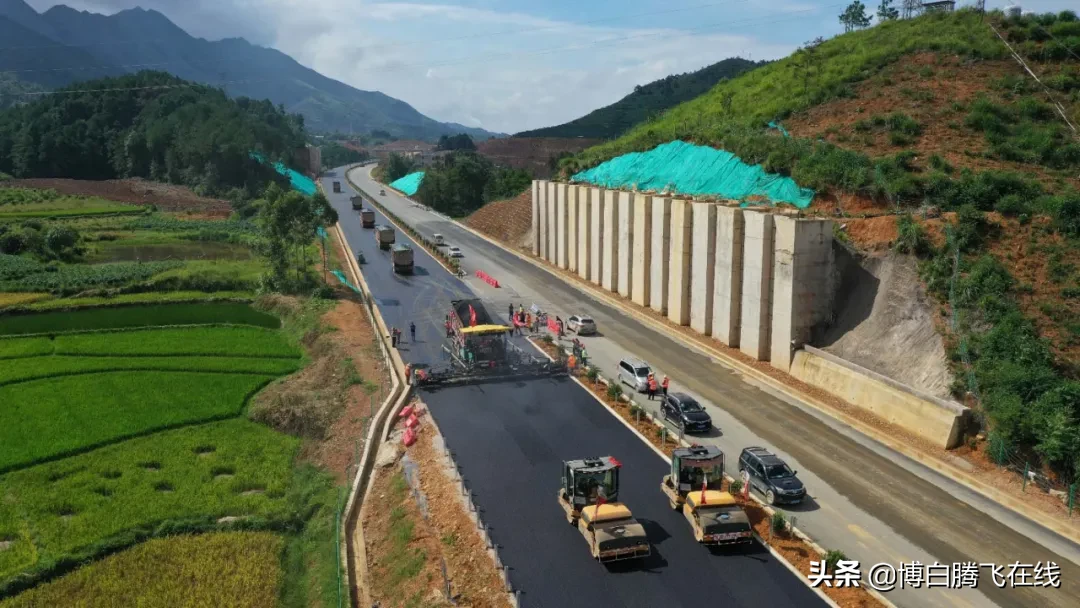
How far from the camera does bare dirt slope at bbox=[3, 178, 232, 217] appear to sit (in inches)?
4395

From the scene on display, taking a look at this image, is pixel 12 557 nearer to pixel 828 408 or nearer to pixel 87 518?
pixel 87 518

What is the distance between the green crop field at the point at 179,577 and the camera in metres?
22.5

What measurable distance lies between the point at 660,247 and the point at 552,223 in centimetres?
2317

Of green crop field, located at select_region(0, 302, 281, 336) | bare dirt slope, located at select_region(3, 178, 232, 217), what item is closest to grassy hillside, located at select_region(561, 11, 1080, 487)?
green crop field, located at select_region(0, 302, 281, 336)

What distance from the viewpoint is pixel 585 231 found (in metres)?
63.8

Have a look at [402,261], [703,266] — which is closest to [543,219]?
[402,261]

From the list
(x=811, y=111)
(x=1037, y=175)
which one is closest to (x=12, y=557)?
(x=1037, y=175)

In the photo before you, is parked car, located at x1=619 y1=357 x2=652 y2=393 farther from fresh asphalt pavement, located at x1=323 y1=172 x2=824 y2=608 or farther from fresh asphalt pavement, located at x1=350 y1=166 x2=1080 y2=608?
fresh asphalt pavement, located at x1=323 y1=172 x2=824 y2=608

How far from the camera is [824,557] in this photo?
2111 cm

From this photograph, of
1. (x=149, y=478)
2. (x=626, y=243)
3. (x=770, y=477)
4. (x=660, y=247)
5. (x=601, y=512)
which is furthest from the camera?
(x=626, y=243)

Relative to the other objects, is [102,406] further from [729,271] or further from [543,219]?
[543,219]

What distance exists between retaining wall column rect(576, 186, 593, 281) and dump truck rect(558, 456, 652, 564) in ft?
132

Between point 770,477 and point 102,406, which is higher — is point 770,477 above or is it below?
above

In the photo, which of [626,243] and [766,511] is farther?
[626,243]
